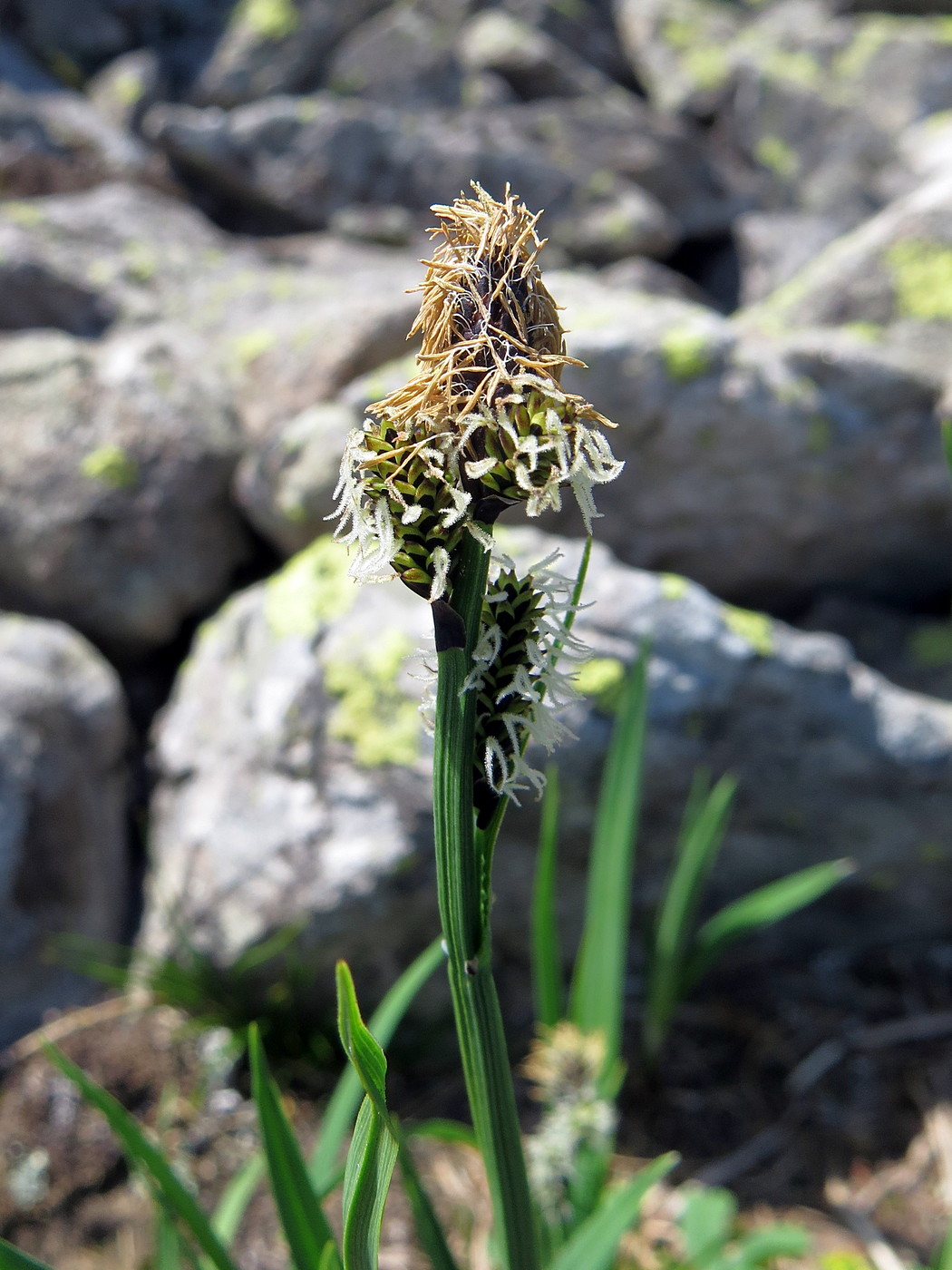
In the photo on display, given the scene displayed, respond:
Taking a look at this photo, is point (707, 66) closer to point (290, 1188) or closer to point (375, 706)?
point (375, 706)

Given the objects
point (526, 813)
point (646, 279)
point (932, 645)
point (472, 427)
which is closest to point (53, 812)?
point (526, 813)

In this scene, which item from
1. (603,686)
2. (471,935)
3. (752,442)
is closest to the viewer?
(471,935)

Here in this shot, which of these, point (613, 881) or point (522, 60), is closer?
point (613, 881)

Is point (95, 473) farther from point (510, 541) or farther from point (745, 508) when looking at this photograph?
point (745, 508)

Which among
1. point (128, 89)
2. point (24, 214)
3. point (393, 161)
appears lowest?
point (24, 214)

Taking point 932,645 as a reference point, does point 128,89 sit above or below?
above

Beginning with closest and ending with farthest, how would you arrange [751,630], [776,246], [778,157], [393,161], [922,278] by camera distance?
1. [751,630]
2. [922,278]
3. [776,246]
4. [393,161]
5. [778,157]

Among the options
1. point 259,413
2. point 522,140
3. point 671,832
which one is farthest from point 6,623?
point 522,140
